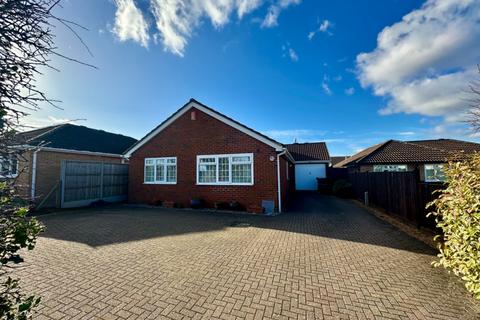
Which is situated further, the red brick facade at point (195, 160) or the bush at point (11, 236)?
the red brick facade at point (195, 160)

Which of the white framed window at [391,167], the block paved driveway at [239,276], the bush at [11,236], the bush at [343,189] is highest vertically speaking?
the white framed window at [391,167]

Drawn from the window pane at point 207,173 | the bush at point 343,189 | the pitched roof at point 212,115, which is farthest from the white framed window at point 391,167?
the window pane at point 207,173

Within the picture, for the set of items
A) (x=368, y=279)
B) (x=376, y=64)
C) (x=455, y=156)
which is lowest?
(x=368, y=279)

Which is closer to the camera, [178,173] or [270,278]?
[270,278]

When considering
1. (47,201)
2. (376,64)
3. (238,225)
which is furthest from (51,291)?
(376,64)

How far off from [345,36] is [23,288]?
13608mm

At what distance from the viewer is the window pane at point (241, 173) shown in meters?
11.3

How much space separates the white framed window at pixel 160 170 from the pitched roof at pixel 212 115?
1.63m

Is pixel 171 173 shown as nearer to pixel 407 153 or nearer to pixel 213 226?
pixel 213 226

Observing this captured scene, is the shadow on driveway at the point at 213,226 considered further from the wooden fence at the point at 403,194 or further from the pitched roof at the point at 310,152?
the pitched roof at the point at 310,152

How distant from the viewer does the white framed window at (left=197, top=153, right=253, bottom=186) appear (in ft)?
37.1

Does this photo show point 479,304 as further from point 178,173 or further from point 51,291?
point 178,173

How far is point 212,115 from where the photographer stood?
39.9 feet

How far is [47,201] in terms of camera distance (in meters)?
12.0
